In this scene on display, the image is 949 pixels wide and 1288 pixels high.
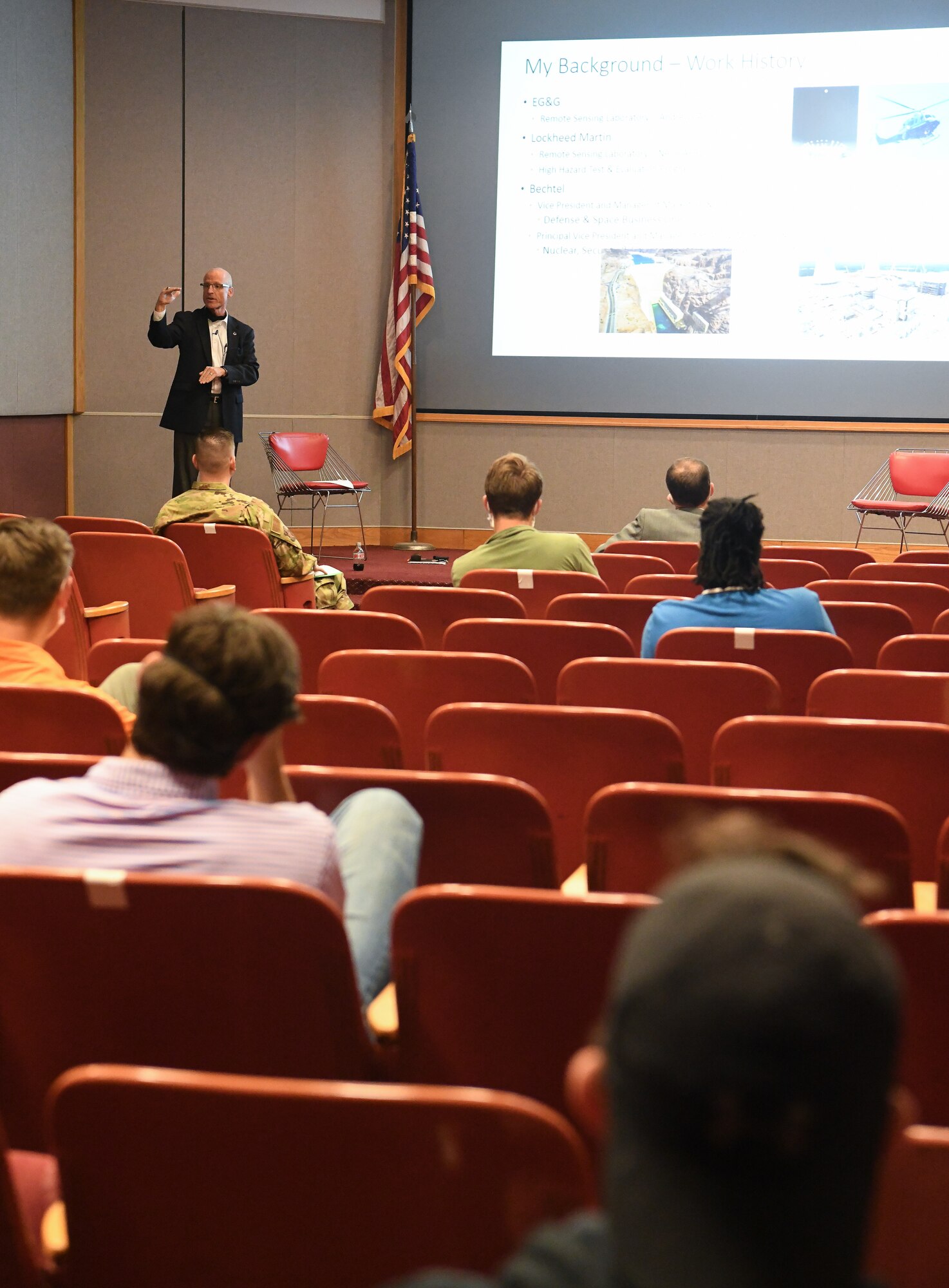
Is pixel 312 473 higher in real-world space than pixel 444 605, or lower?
higher

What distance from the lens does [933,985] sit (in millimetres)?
1474

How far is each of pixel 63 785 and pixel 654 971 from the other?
1.33 metres

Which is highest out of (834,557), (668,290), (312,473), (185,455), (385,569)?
(668,290)

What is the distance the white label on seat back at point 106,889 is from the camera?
1.50m

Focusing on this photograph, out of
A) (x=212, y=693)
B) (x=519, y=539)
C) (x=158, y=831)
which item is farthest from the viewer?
(x=519, y=539)

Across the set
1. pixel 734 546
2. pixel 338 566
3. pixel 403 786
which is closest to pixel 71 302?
pixel 338 566

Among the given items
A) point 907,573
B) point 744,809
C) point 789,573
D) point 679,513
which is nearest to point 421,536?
point 679,513

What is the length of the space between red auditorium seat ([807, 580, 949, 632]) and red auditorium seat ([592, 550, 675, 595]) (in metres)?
0.78

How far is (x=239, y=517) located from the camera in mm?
5570

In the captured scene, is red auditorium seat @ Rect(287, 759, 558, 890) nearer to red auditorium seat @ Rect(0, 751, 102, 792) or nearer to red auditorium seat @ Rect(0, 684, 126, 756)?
red auditorium seat @ Rect(0, 751, 102, 792)

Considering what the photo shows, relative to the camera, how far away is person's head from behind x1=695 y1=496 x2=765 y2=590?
383 centimetres

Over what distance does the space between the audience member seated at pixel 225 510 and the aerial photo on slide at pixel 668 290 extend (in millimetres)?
4875

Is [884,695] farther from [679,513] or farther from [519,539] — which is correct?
[679,513]

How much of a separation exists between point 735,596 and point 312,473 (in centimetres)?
698
